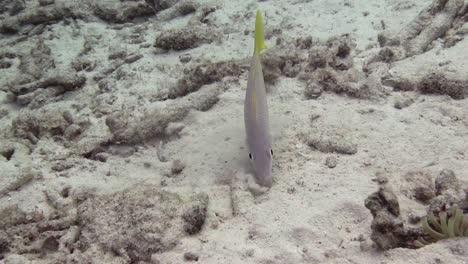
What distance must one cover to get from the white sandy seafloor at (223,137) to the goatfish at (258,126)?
4.6 inches

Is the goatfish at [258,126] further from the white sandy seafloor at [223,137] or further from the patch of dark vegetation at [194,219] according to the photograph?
the patch of dark vegetation at [194,219]

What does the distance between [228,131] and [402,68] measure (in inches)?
78.8

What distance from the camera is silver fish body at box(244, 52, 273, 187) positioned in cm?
324

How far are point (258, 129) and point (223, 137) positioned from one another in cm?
78

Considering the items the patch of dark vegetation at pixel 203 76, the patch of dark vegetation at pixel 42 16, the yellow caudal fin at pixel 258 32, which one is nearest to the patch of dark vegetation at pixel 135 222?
the yellow caudal fin at pixel 258 32

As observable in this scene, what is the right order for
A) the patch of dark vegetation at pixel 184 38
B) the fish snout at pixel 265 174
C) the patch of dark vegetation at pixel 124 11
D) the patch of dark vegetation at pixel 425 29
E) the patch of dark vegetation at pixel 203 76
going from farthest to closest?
1. the patch of dark vegetation at pixel 124 11
2. the patch of dark vegetation at pixel 184 38
3. the patch of dark vegetation at pixel 203 76
4. the patch of dark vegetation at pixel 425 29
5. the fish snout at pixel 265 174

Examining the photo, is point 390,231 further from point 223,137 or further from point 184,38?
point 184,38

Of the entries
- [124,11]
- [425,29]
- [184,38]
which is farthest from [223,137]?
[124,11]

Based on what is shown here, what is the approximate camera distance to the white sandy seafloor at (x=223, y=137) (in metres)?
2.83

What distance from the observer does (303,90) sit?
172 inches

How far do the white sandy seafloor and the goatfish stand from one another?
0.12 meters

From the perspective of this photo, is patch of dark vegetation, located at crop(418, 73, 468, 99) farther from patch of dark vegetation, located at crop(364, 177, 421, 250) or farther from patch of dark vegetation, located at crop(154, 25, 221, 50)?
patch of dark vegetation, located at crop(154, 25, 221, 50)

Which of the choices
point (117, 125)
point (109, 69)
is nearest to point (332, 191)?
point (117, 125)

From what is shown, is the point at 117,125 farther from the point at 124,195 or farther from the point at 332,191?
the point at 332,191
